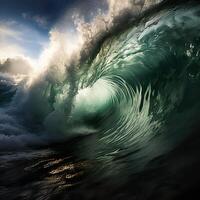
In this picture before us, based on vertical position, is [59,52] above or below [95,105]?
above

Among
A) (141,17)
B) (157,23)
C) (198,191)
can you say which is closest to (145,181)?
(198,191)

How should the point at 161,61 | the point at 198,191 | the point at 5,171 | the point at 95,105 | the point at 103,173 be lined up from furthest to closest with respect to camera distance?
the point at 95,105 → the point at 161,61 → the point at 5,171 → the point at 103,173 → the point at 198,191

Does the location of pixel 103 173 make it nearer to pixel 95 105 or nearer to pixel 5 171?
pixel 5 171

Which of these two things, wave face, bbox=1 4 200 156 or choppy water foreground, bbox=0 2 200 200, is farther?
wave face, bbox=1 4 200 156

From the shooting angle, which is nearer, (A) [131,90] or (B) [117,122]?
(B) [117,122]

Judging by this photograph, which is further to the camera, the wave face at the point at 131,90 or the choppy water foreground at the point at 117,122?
the wave face at the point at 131,90
